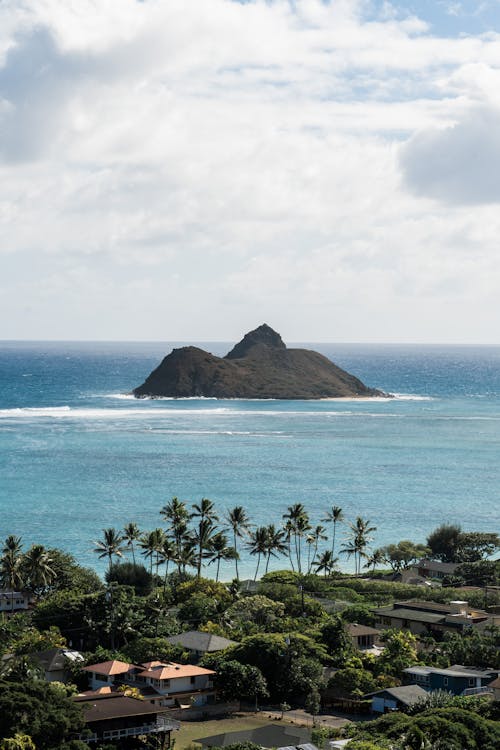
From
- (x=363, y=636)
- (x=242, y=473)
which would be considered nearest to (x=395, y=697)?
(x=363, y=636)

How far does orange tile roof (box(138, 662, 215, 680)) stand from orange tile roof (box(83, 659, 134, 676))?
34.5 inches

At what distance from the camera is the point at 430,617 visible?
63.2 metres

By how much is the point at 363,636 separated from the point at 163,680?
13477mm

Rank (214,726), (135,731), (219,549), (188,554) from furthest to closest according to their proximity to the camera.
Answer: (219,549) → (188,554) → (214,726) → (135,731)

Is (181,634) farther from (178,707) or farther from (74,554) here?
(74,554)

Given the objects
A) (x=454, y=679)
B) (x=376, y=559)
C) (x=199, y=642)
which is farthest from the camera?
(x=376, y=559)

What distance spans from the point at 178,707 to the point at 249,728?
4.79 m

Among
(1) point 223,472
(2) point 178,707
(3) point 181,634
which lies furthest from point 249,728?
(1) point 223,472

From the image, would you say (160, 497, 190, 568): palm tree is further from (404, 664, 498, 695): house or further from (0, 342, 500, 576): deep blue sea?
(404, 664, 498, 695): house

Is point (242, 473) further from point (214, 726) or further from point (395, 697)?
point (214, 726)

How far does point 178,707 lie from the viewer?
5028 centimetres

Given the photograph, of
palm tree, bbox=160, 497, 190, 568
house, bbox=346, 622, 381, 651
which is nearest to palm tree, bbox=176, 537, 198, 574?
palm tree, bbox=160, 497, 190, 568

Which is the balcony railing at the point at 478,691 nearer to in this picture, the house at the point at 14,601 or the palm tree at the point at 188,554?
the palm tree at the point at 188,554

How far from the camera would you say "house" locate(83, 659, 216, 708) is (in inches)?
2002
